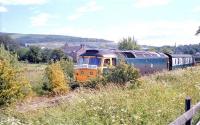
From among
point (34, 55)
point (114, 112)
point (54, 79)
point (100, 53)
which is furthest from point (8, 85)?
point (34, 55)

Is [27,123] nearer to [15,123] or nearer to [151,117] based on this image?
[15,123]

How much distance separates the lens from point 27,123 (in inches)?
343

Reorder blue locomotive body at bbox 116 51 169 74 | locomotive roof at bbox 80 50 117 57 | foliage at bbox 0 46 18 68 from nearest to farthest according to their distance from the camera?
foliage at bbox 0 46 18 68, locomotive roof at bbox 80 50 117 57, blue locomotive body at bbox 116 51 169 74

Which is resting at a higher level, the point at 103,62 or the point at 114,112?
the point at 114,112

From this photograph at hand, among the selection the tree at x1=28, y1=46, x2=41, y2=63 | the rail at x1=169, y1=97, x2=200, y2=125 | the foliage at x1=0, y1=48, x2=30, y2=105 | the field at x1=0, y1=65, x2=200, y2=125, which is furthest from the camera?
the tree at x1=28, y1=46, x2=41, y2=63

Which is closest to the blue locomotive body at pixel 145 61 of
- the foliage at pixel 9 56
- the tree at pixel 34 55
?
the foliage at pixel 9 56

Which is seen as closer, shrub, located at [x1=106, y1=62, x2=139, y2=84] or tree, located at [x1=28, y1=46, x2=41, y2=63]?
shrub, located at [x1=106, y1=62, x2=139, y2=84]

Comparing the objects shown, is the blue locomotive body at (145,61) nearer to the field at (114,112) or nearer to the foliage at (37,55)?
the field at (114,112)

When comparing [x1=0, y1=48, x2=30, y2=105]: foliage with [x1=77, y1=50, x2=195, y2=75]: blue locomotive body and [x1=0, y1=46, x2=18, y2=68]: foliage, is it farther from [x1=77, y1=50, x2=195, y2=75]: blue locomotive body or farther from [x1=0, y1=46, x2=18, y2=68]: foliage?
[x1=77, y1=50, x2=195, y2=75]: blue locomotive body

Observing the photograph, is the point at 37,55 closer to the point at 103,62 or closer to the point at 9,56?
the point at 9,56

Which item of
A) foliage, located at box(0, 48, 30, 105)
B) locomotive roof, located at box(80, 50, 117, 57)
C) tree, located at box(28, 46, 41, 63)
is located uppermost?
locomotive roof, located at box(80, 50, 117, 57)

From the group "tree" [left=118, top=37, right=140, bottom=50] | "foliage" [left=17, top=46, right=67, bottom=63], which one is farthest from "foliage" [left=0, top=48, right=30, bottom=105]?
"tree" [left=118, top=37, right=140, bottom=50]

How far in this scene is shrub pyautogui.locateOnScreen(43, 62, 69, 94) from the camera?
3128 cm

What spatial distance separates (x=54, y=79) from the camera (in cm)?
3189
